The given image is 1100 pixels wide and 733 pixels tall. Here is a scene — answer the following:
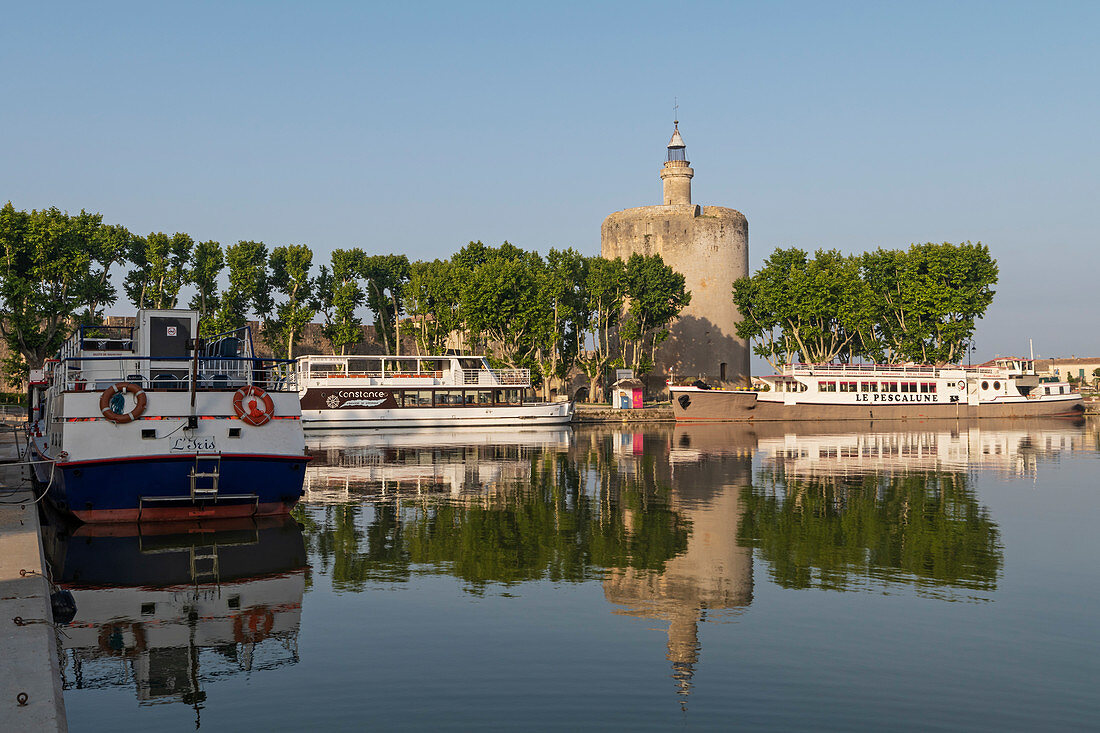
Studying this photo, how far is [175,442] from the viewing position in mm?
19219

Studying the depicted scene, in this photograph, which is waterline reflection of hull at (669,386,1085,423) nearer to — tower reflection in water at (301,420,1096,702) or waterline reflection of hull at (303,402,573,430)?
waterline reflection of hull at (303,402,573,430)

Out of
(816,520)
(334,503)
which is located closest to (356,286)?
(334,503)

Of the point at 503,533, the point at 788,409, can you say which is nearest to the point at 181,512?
the point at 503,533

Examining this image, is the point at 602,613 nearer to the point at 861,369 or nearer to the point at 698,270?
the point at 861,369

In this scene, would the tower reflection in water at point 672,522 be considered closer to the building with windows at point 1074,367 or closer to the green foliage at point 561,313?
the green foliage at point 561,313

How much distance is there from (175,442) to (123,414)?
1.13 meters

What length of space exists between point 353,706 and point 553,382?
70759 mm

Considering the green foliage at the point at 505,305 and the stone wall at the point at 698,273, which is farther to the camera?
the stone wall at the point at 698,273

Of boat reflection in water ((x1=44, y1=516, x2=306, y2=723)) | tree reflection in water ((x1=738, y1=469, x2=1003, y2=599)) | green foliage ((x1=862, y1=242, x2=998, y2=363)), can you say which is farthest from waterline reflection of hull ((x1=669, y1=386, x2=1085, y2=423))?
boat reflection in water ((x1=44, y1=516, x2=306, y2=723))

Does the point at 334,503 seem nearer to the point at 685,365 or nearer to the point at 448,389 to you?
the point at 448,389

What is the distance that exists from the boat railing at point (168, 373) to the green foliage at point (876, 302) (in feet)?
180

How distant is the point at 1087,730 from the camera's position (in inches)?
325

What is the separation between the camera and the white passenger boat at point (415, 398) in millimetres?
55312

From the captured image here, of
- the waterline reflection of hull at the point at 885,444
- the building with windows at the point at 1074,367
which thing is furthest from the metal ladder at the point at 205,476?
the building with windows at the point at 1074,367
